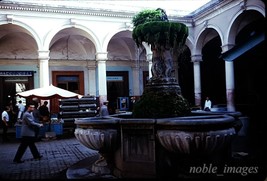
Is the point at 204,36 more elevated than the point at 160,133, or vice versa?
the point at 204,36

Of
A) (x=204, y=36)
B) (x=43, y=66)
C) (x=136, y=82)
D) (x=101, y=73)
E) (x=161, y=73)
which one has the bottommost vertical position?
(x=161, y=73)

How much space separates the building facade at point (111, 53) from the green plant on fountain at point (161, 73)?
6978mm

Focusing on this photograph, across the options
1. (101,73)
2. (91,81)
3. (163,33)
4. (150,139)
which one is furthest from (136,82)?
(150,139)

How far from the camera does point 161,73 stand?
17.8 ft

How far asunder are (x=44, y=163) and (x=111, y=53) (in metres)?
13.9

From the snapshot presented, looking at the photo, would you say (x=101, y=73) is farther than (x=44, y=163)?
Yes

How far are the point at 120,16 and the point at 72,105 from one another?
Answer: 17.8 feet

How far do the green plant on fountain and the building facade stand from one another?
6978 mm

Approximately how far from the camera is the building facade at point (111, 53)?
13977 mm

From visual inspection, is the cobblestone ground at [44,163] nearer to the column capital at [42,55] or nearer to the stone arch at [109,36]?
the column capital at [42,55]

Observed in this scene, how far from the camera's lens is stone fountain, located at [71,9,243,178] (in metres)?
3.90

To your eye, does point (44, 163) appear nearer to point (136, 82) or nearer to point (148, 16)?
point (148, 16)

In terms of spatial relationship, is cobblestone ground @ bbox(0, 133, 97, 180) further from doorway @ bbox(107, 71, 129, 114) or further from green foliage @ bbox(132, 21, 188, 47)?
doorway @ bbox(107, 71, 129, 114)

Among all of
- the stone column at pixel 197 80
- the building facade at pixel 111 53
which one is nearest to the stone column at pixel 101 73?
the building facade at pixel 111 53
